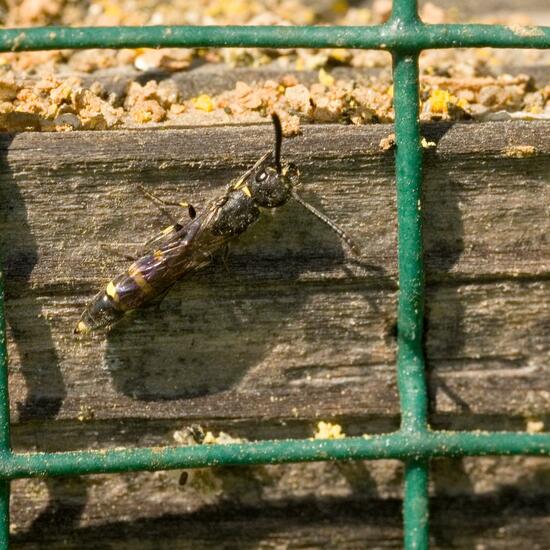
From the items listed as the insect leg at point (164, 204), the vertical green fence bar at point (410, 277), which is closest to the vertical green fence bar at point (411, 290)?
the vertical green fence bar at point (410, 277)

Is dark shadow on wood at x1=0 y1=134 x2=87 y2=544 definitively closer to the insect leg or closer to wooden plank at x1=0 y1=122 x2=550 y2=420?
wooden plank at x1=0 y1=122 x2=550 y2=420

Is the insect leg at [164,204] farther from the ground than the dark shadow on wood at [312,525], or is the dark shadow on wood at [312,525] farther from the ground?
the insect leg at [164,204]

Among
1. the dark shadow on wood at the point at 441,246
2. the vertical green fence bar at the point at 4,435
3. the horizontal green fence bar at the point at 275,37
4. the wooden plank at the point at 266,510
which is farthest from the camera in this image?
the wooden plank at the point at 266,510

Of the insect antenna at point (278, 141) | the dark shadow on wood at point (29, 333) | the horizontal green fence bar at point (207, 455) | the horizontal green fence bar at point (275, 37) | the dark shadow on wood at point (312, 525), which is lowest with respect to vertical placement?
the dark shadow on wood at point (312, 525)

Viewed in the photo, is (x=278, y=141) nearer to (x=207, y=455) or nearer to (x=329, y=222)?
(x=329, y=222)

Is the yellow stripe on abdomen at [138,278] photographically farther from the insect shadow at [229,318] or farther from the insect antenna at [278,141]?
the insect antenna at [278,141]

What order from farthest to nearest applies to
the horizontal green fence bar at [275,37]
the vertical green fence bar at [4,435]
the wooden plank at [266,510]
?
1. the wooden plank at [266,510]
2. the vertical green fence bar at [4,435]
3. the horizontal green fence bar at [275,37]

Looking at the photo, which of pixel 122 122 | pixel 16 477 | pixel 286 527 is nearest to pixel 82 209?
pixel 122 122
